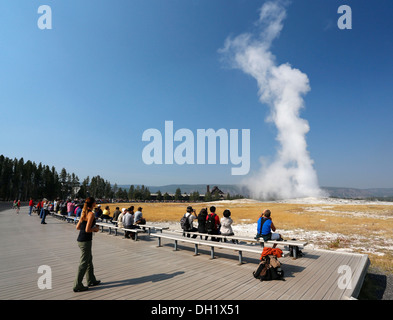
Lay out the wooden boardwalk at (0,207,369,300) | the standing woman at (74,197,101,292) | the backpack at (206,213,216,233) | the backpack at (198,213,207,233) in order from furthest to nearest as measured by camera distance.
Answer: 1. the backpack at (198,213,207,233)
2. the backpack at (206,213,216,233)
3. the standing woman at (74,197,101,292)
4. the wooden boardwalk at (0,207,369,300)

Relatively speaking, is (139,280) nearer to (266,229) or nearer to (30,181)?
(266,229)

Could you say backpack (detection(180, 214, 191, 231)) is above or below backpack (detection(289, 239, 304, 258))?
above

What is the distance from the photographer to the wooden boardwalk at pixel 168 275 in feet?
17.7

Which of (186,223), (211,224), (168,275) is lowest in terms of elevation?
(168,275)

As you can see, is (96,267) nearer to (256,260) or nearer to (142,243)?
(142,243)

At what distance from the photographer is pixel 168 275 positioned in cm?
678

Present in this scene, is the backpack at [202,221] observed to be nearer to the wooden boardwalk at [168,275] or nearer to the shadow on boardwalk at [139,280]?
the wooden boardwalk at [168,275]

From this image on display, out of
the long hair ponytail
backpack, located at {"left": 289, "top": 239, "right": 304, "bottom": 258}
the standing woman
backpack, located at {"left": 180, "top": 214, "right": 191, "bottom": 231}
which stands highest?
the long hair ponytail

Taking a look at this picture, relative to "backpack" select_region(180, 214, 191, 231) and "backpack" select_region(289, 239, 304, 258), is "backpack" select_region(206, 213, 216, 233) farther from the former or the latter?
"backpack" select_region(289, 239, 304, 258)

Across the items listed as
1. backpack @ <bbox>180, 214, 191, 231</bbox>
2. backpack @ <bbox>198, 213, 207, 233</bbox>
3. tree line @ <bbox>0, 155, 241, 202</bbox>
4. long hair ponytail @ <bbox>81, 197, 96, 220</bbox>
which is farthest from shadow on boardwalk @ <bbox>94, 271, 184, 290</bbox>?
tree line @ <bbox>0, 155, 241, 202</bbox>

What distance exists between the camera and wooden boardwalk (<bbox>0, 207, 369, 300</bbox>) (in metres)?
5.41

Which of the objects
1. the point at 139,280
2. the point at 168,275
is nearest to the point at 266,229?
the point at 168,275
